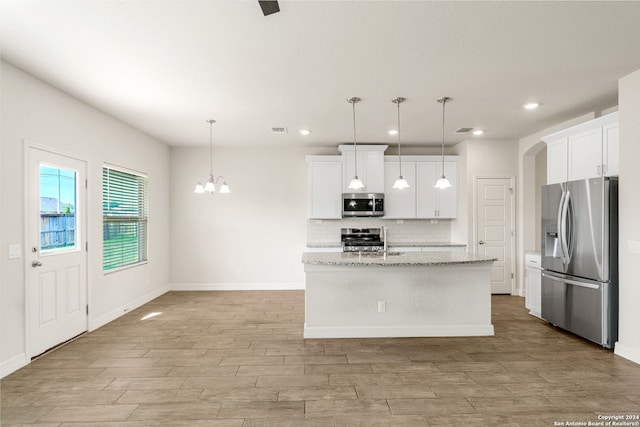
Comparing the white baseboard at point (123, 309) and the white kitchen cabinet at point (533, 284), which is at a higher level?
the white kitchen cabinet at point (533, 284)

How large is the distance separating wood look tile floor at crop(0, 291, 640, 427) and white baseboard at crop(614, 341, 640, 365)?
7 cm

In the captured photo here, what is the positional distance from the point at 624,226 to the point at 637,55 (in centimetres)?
153

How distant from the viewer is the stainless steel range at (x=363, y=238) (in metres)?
6.41

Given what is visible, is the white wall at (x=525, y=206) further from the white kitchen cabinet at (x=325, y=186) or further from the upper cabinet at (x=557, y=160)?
the white kitchen cabinet at (x=325, y=186)

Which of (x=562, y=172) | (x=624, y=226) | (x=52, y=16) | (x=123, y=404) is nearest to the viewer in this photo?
(x=52, y=16)

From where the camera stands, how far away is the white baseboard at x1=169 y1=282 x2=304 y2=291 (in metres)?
6.73

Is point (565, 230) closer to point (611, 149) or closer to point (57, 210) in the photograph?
point (611, 149)

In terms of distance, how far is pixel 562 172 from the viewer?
4.40 m

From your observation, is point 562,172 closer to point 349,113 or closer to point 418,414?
point 349,113

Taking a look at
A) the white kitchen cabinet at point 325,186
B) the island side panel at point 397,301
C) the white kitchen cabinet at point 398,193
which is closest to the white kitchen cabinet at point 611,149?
the island side panel at point 397,301

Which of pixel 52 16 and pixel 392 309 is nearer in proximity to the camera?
pixel 52 16

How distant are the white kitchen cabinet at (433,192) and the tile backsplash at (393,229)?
0.35 metres

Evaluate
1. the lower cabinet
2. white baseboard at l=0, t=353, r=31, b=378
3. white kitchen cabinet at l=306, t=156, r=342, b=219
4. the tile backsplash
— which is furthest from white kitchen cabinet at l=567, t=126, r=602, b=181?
white baseboard at l=0, t=353, r=31, b=378

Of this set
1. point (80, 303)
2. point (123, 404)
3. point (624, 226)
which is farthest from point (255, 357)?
point (624, 226)
